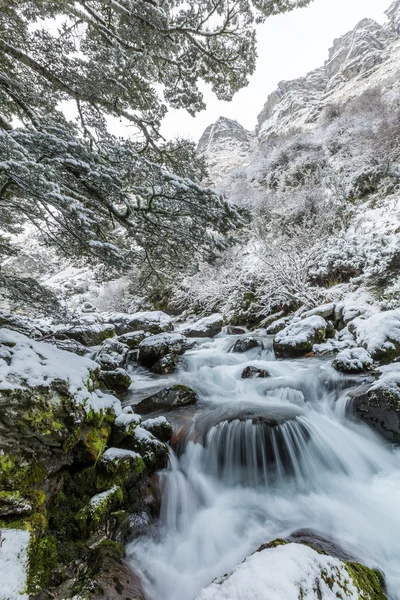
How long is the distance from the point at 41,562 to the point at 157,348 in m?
7.65

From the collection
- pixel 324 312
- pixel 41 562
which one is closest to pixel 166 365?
pixel 324 312

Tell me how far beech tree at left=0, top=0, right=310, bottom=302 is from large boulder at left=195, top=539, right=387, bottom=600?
9.67ft

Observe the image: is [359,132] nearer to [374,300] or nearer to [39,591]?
[374,300]

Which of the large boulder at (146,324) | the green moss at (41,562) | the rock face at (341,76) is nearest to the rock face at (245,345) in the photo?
the large boulder at (146,324)

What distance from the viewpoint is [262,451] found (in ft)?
14.7

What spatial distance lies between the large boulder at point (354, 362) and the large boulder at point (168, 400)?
351cm

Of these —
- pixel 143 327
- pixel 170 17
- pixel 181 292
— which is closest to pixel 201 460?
pixel 170 17

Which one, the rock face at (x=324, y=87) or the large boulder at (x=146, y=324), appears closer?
the large boulder at (x=146, y=324)

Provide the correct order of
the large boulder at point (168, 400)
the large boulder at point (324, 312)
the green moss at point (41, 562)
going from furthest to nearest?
the large boulder at point (324, 312) → the large boulder at point (168, 400) → the green moss at point (41, 562)

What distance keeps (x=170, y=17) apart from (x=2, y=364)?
5.51 metres

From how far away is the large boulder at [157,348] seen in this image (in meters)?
9.56

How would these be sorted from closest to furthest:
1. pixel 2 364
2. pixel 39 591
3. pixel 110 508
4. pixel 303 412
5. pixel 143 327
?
pixel 39 591
pixel 2 364
pixel 110 508
pixel 303 412
pixel 143 327

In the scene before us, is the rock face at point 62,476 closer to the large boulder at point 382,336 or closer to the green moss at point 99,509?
the green moss at point 99,509

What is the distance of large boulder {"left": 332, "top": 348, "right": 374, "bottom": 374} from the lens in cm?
609
